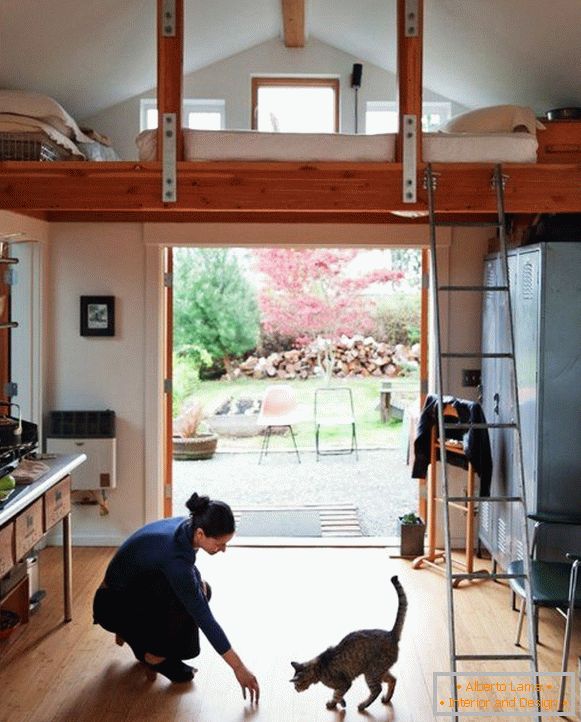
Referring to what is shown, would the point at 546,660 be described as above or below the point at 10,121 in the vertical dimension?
below

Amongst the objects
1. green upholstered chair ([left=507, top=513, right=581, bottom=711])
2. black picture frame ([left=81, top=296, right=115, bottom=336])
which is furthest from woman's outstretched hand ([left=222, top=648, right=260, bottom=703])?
black picture frame ([left=81, top=296, right=115, bottom=336])

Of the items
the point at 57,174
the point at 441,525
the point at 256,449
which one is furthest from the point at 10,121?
the point at 256,449

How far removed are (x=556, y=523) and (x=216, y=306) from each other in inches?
293

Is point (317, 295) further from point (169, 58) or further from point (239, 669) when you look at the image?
point (239, 669)

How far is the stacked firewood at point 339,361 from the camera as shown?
11.5m

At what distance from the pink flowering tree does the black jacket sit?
576 centimetres

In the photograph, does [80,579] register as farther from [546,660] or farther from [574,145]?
[574,145]

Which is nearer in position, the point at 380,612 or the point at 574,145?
the point at 574,145

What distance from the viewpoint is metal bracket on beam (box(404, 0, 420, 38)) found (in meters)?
3.60

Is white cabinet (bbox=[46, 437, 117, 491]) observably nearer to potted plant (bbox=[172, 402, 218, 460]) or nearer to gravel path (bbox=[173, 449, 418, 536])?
gravel path (bbox=[173, 449, 418, 536])

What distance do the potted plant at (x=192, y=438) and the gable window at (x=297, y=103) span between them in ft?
15.5

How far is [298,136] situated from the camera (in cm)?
366

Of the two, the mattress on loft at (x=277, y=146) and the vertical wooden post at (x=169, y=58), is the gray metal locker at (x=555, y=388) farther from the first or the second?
the vertical wooden post at (x=169, y=58)

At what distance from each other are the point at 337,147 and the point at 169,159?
71 centimetres
